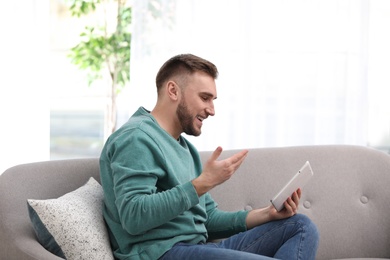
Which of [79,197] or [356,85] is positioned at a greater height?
[356,85]

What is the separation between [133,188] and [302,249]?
1.90 ft

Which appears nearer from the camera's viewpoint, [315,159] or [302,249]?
[302,249]

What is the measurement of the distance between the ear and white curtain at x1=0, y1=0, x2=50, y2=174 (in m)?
2.13

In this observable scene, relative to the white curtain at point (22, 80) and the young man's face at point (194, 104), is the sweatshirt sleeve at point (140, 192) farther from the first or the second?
the white curtain at point (22, 80)

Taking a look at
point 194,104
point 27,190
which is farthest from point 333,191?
point 27,190

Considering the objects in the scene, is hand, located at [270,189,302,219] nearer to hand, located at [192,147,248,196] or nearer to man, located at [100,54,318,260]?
man, located at [100,54,318,260]

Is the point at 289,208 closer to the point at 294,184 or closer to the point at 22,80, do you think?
the point at 294,184

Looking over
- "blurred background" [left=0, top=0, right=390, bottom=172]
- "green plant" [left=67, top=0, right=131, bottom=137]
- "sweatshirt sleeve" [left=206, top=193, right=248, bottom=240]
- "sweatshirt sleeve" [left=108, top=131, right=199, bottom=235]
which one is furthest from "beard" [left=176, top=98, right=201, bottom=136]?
"green plant" [left=67, top=0, right=131, bottom=137]

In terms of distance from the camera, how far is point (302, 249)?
2297 mm

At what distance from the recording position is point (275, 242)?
2.37 metres

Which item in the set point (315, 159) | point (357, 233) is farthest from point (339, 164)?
point (357, 233)

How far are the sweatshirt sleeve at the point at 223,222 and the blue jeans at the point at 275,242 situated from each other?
0.06 m

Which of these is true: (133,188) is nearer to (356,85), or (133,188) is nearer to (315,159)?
(315,159)

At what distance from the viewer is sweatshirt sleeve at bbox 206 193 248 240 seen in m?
2.51
